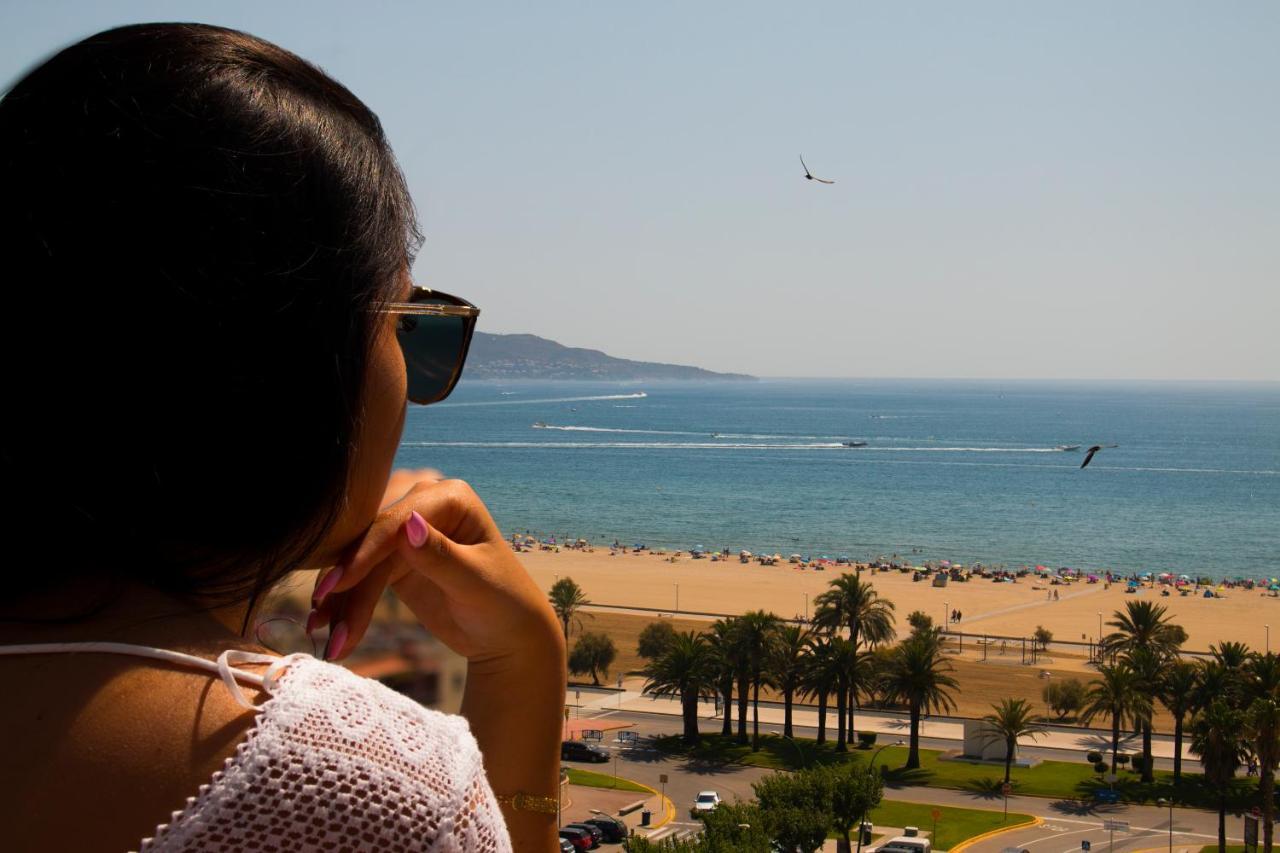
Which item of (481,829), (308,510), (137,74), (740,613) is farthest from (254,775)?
(740,613)

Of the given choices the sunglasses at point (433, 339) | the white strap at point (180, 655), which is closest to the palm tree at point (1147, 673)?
the sunglasses at point (433, 339)

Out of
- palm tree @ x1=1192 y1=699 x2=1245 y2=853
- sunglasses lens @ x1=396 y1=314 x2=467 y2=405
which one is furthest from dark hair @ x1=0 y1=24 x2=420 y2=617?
palm tree @ x1=1192 y1=699 x2=1245 y2=853

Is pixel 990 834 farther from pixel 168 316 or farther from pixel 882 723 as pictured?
pixel 168 316

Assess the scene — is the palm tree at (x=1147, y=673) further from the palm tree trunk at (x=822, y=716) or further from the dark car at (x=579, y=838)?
the dark car at (x=579, y=838)

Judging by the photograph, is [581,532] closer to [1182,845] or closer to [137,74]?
[1182,845]

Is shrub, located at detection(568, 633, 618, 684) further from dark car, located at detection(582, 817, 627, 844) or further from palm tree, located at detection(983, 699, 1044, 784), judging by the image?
dark car, located at detection(582, 817, 627, 844)

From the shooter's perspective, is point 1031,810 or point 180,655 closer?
point 180,655


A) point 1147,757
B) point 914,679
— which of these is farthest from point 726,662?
point 1147,757
